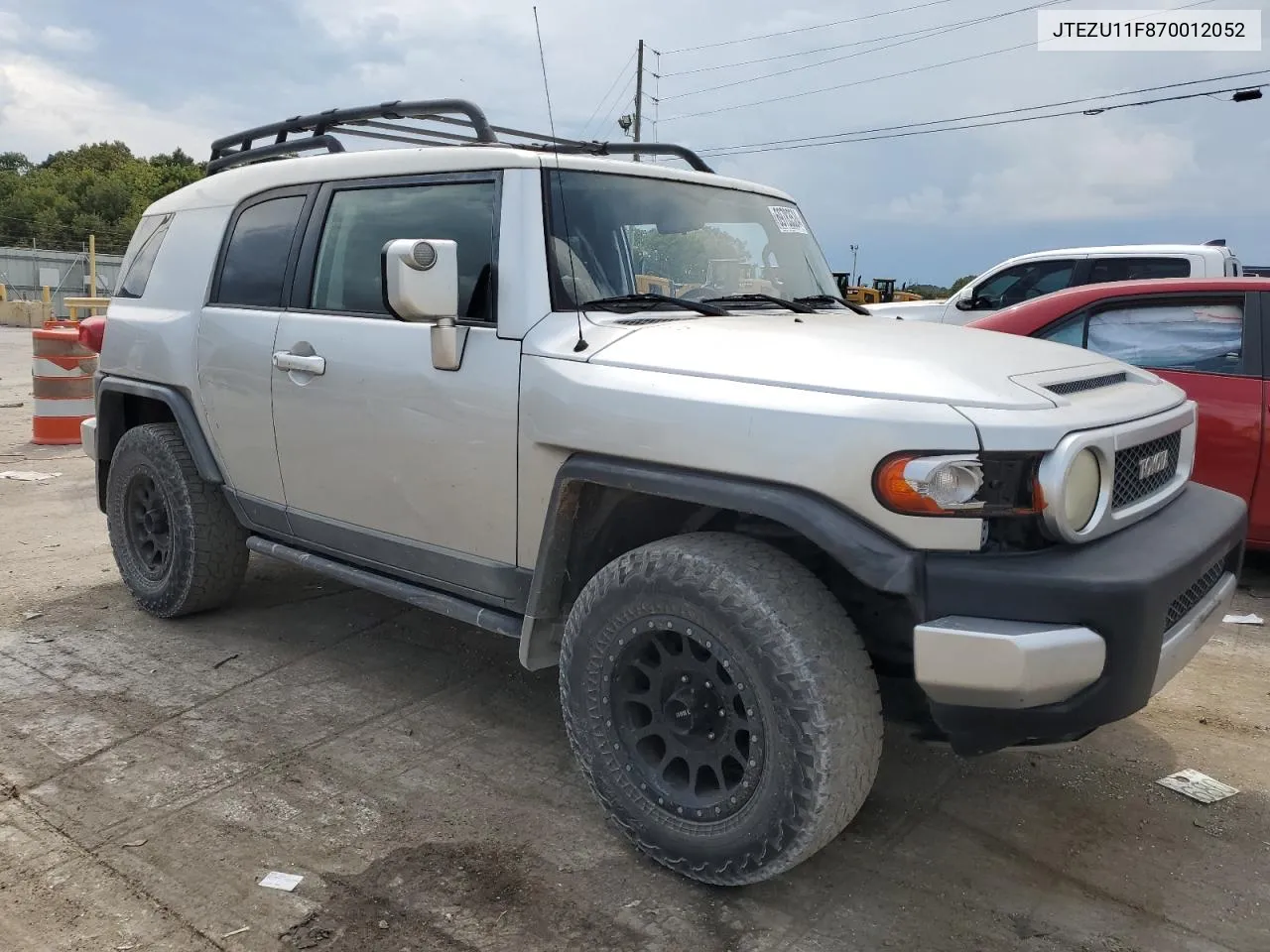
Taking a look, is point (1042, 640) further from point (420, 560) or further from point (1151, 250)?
point (1151, 250)

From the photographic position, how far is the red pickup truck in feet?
16.5

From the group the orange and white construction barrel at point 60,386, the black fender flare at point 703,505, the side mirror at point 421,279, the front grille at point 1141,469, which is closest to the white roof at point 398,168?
the side mirror at point 421,279

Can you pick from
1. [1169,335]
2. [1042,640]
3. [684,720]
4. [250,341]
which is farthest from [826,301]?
[1169,335]

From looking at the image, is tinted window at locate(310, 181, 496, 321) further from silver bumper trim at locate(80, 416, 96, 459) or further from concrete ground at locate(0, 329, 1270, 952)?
silver bumper trim at locate(80, 416, 96, 459)

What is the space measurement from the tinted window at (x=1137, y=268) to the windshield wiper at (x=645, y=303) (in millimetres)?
6925

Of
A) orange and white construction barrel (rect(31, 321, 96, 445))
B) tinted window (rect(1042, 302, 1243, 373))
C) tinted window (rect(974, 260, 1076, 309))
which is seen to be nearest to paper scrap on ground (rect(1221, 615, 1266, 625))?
tinted window (rect(1042, 302, 1243, 373))

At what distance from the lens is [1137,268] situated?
916 cm

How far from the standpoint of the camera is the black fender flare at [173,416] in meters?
4.37

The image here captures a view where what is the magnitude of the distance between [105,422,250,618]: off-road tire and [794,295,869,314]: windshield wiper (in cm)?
265

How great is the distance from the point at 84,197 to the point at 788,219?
77.6 meters

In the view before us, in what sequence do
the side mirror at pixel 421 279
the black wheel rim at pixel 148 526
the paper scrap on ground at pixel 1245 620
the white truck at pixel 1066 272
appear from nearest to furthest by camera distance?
the side mirror at pixel 421 279 → the black wheel rim at pixel 148 526 → the paper scrap on ground at pixel 1245 620 → the white truck at pixel 1066 272

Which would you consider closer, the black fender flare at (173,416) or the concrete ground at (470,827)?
the concrete ground at (470,827)

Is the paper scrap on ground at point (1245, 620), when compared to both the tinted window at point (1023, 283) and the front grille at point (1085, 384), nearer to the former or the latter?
the front grille at point (1085, 384)

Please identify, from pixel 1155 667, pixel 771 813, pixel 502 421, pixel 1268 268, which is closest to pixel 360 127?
pixel 502 421
